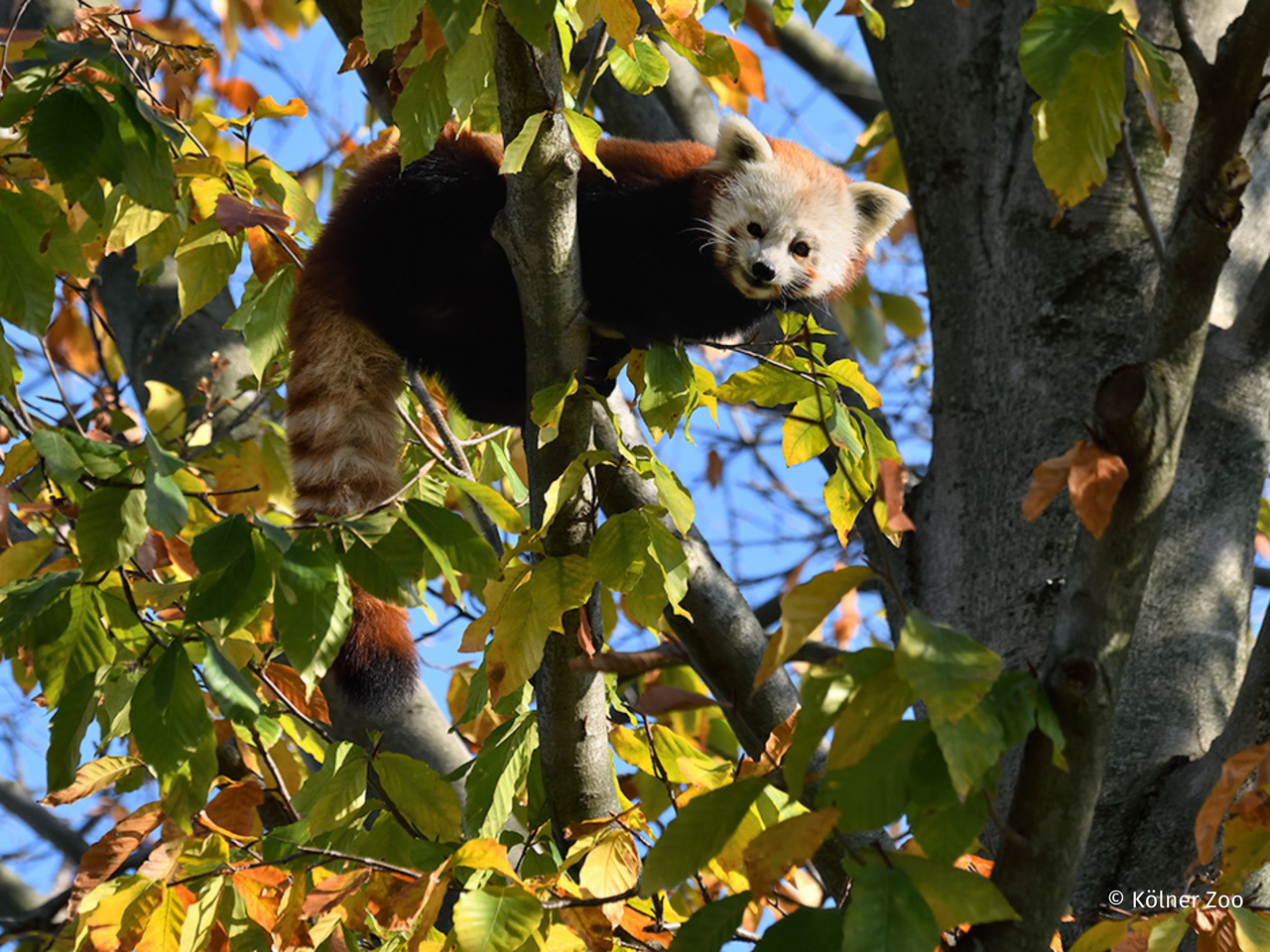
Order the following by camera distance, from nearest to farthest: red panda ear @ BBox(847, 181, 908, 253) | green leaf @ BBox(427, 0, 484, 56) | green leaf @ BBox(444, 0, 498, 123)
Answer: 1. green leaf @ BBox(427, 0, 484, 56)
2. green leaf @ BBox(444, 0, 498, 123)
3. red panda ear @ BBox(847, 181, 908, 253)

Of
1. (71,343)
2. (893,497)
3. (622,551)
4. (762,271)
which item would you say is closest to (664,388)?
(622,551)

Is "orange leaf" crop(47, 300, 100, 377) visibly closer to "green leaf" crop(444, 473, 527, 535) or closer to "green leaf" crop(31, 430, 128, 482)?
"green leaf" crop(31, 430, 128, 482)

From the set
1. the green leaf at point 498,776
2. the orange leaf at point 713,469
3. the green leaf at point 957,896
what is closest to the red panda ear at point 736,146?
the green leaf at point 498,776

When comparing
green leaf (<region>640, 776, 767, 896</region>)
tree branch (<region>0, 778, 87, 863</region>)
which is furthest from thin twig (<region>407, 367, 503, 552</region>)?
tree branch (<region>0, 778, 87, 863</region>)

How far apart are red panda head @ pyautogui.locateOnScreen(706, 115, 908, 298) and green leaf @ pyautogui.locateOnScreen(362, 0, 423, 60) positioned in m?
1.71

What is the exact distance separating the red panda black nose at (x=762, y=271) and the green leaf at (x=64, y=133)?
1.88m

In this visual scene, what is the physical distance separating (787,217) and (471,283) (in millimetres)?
1002

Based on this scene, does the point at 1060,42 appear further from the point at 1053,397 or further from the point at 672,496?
the point at 1053,397

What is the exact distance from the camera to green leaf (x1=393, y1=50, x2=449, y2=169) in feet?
6.14

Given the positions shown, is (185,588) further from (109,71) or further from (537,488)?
(109,71)

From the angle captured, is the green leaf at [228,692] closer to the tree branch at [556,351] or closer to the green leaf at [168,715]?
the green leaf at [168,715]

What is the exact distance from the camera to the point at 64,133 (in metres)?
1.76

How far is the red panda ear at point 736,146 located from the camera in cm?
338

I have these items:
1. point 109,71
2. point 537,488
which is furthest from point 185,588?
point 109,71
